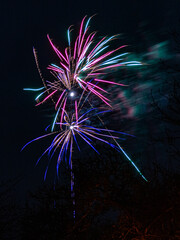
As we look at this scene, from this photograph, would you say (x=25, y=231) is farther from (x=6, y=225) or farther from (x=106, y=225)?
(x=106, y=225)

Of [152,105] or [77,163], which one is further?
[77,163]

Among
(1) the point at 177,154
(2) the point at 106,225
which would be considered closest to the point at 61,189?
(2) the point at 106,225

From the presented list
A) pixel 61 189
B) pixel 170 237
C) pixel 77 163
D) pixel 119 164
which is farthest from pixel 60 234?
pixel 170 237

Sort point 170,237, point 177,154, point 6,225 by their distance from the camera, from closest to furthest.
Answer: point 170,237 < point 177,154 < point 6,225

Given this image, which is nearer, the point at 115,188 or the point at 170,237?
the point at 170,237

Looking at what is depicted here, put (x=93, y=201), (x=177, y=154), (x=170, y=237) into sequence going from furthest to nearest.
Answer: (x=177, y=154), (x=93, y=201), (x=170, y=237)

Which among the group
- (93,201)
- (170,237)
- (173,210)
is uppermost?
(93,201)

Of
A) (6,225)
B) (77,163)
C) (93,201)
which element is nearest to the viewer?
(93,201)

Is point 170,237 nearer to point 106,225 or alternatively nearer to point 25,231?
point 106,225

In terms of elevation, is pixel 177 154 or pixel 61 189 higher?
pixel 61 189
